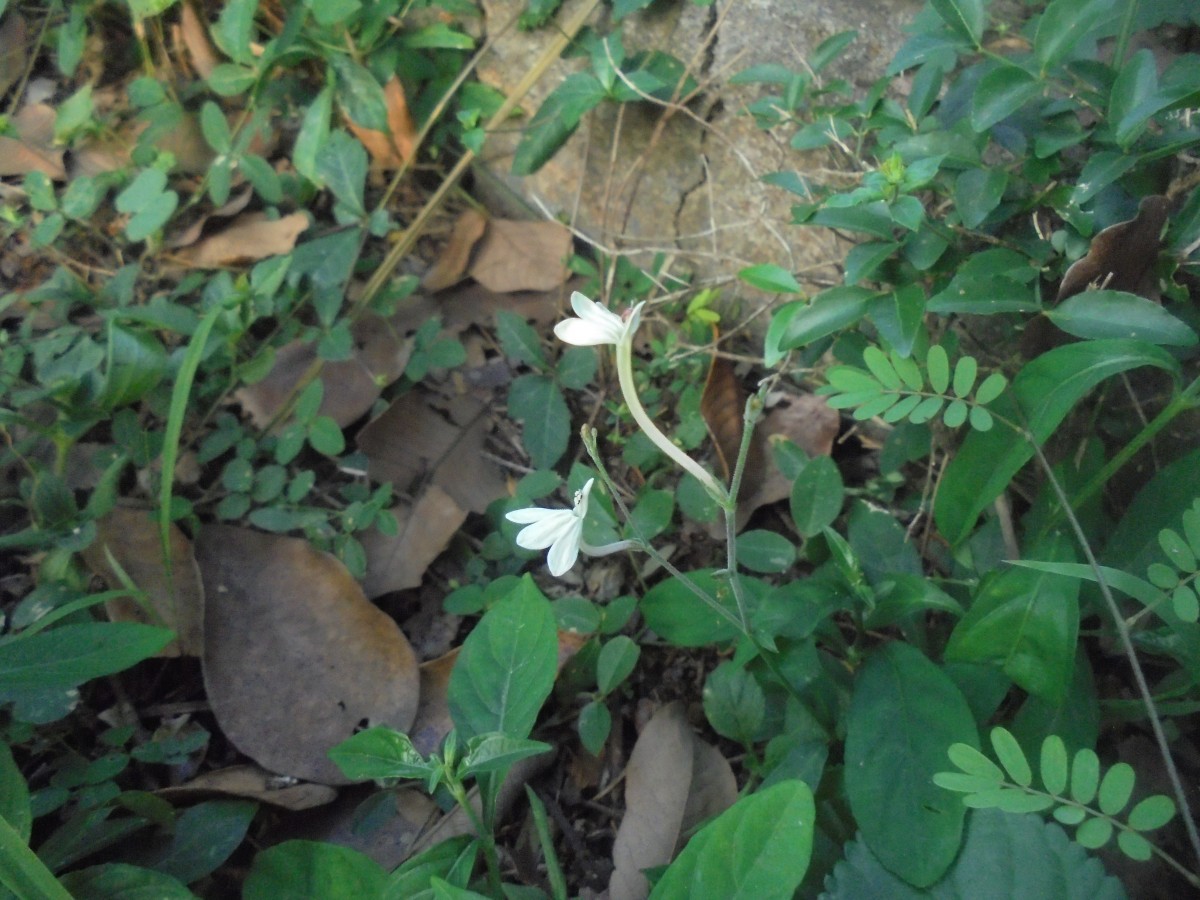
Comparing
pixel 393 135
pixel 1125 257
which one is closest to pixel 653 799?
pixel 1125 257

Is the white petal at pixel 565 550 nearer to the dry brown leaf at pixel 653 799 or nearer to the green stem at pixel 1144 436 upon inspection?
the dry brown leaf at pixel 653 799

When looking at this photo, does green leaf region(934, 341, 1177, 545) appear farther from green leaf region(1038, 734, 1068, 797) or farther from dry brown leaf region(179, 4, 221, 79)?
dry brown leaf region(179, 4, 221, 79)

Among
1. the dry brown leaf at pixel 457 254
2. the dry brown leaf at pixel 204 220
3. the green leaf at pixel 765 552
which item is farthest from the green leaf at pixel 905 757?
the dry brown leaf at pixel 204 220

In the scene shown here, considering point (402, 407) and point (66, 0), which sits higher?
point (66, 0)

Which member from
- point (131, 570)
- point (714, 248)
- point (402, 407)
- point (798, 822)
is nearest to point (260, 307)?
point (402, 407)

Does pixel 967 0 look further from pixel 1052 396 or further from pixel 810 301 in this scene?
pixel 1052 396

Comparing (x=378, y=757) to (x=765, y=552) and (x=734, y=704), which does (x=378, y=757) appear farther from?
(x=765, y=552)
